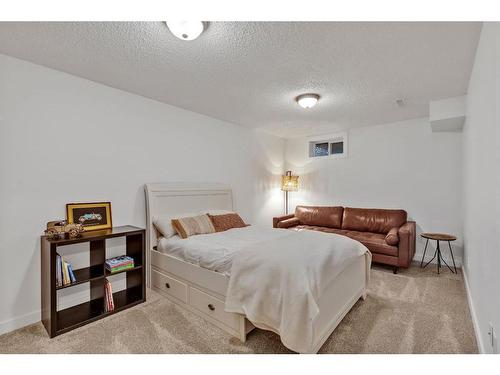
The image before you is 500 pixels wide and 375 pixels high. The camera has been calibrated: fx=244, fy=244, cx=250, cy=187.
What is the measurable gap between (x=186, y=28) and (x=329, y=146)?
4.08 metres

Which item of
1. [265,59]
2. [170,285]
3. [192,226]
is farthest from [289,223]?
[265,59]

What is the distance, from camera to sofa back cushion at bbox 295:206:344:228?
4719mm

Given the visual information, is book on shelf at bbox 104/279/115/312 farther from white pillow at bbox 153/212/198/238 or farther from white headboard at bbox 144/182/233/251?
white pillow at bbox 153/212/198/238

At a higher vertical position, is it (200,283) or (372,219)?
(372,219)

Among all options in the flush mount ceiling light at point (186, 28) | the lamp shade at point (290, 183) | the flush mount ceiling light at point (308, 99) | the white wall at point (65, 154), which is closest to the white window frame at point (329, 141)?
the lamp shade at point (290, 183)

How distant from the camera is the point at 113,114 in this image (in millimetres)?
2912

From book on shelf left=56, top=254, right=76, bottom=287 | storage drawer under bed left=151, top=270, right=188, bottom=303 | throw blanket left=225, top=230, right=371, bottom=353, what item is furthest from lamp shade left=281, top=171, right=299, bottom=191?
book on shelf left=56, top=254, right=76, bottom=287

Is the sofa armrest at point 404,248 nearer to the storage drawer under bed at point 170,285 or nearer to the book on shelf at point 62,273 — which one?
the storage drawer under bed at point 170,285

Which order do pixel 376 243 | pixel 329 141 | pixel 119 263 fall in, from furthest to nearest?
pixel 329 141 < pixel 376 243 < pixel 119 263

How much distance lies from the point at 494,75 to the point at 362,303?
225 centimetres

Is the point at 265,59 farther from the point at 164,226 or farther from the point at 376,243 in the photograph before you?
the point at 376,243

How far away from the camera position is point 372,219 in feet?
14.1

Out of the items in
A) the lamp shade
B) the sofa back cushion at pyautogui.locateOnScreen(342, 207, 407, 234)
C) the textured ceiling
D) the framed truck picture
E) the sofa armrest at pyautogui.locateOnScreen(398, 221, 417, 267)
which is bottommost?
the sofa armrest at pyautogui.locateOnScreen(398, 221, 417, 267)

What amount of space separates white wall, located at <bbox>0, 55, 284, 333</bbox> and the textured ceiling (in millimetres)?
219
